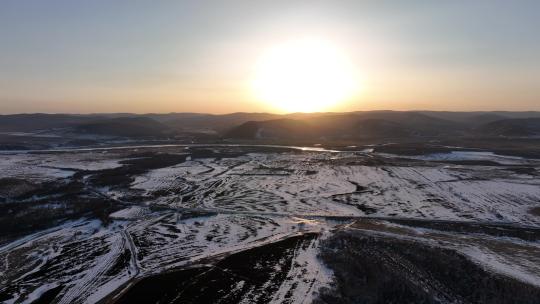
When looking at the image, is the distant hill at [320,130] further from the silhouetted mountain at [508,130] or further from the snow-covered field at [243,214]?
the snow-covered field at [243,214]

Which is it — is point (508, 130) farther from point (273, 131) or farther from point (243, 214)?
point (243, 214)

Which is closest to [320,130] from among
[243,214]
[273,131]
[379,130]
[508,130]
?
[273,131]

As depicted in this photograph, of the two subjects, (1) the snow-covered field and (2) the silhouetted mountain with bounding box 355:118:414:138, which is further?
(2) the silhouetted mountain with bounding box 355:118:414:138

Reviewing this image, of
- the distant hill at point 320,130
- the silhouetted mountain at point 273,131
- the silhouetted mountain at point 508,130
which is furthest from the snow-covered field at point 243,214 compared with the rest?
the silhouetted mountain at point 508,130

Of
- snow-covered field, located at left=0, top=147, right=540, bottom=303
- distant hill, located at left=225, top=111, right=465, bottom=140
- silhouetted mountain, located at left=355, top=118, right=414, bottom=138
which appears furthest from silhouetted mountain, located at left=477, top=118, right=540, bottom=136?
snow-covered field, located at left=0, top=147, right=540, bottom=303

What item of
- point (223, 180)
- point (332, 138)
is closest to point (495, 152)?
point (332, 138)

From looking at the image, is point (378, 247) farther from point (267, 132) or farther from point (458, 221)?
point (267, 132)

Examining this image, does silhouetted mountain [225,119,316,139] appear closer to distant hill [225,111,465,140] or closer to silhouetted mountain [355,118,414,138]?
distant hill [225,111,465,140]

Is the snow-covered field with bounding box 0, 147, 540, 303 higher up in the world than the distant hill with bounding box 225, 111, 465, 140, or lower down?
lower down

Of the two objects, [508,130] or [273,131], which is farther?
[273,131]
